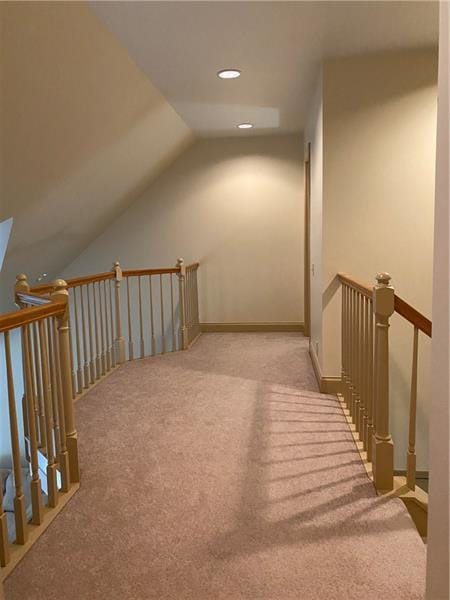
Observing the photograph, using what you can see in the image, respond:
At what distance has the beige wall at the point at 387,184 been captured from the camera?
3.71 m

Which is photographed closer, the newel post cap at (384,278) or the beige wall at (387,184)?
the newel post cap at (384,278)

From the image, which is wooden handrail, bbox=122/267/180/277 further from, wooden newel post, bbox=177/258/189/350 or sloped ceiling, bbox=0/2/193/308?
sloped ceiling, bbox=0/2/193/308

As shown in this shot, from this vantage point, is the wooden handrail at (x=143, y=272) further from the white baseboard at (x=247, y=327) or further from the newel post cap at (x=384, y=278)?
the newel post cap at (x=384, y=278)

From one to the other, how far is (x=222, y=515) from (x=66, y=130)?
287cm

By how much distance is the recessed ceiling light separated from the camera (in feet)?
12.8

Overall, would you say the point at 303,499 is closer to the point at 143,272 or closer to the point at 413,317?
the point at 413,317

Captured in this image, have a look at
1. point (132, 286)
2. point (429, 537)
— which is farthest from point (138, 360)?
point (429, 537)

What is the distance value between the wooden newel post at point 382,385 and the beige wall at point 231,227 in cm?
401

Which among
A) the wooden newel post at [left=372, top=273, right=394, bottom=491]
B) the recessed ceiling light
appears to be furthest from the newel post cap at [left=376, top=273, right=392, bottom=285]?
the recessed ceiling light

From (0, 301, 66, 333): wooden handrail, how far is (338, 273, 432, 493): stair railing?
60.3 inches

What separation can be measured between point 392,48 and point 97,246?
14.4ft

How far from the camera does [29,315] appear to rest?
212cm

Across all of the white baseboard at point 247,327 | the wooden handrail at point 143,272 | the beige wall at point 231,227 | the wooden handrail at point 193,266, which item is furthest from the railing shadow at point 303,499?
the beige wall at point 231,227

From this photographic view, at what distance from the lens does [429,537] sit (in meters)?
1.23
